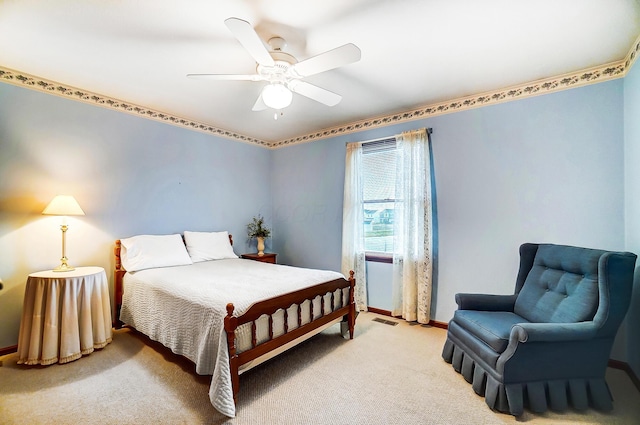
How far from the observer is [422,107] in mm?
3336

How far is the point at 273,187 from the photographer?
4914 mm

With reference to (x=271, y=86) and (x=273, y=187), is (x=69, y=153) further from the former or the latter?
(x=273, y=187)

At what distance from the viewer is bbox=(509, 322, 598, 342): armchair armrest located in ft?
5.64

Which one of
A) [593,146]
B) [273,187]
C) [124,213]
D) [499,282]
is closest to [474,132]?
[593,146]

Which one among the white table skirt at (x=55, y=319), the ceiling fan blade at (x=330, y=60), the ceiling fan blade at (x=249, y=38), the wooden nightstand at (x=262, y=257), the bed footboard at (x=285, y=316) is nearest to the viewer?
the ceiling fan blade at (x=249, y=38)

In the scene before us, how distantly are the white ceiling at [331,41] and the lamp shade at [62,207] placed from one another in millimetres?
1160

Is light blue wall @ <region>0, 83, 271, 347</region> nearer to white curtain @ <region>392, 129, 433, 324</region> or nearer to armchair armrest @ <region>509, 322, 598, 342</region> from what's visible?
white curtain @ <region>392, 129, 433, 324</region>

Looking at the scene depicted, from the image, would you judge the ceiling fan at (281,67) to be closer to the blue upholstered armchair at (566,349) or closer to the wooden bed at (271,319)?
the wooden bed at (271,319)

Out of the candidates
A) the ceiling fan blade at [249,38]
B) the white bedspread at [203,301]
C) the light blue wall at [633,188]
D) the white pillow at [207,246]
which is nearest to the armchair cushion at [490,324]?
the light blue wall at [633,188]

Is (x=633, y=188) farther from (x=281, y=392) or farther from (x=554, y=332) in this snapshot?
(x=281, y=392)

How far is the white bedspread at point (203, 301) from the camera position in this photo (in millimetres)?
1828

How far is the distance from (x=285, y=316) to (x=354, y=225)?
72.7 inches

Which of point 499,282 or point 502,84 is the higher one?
point 502,84

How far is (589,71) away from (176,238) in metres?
4.52
